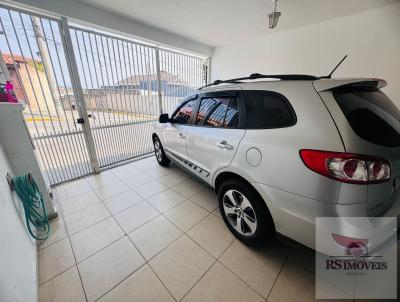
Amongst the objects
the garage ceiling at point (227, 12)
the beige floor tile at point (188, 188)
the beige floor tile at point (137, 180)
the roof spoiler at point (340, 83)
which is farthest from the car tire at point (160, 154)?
the roof spoiler at point (340, 83)

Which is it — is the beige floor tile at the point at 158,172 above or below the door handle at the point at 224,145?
below

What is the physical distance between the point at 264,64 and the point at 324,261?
13.6ft

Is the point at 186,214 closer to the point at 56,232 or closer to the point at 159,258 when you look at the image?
the point at 159,258

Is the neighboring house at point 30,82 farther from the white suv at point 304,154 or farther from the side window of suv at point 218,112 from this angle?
the white suv at point 304,154

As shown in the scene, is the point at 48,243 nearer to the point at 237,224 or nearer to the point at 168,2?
the point at 237,224

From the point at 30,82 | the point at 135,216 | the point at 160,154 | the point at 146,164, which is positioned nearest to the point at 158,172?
the point at 160,154

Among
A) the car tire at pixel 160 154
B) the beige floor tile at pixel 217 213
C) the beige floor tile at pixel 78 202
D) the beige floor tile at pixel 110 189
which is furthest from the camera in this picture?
the car tire at pixel 160 154

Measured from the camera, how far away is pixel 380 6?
2.63m

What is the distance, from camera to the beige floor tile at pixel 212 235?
1640 millimetres

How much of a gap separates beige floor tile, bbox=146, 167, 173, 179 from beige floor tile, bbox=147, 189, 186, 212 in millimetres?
603

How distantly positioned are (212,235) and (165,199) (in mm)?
904

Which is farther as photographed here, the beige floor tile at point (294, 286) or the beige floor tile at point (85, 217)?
the beige floor tile at point (85, 217)

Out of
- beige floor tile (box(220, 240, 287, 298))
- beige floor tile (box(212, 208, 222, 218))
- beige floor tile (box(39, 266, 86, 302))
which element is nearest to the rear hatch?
beige floor tile (box(220, 240, 287, 298))

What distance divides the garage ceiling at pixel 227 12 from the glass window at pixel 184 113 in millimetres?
1584
